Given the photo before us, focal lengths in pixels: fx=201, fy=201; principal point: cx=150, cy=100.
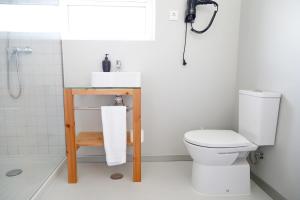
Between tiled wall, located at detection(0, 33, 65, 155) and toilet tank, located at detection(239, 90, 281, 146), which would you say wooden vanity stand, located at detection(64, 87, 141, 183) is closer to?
tiled wall, located at detection(0, 33, 65, 155)

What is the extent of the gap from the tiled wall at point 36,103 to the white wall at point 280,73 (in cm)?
179

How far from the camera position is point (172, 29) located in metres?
1.97

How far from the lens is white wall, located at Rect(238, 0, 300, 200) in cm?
130

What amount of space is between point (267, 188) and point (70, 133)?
1.63 metres

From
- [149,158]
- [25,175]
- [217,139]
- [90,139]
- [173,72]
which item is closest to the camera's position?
[217,139]

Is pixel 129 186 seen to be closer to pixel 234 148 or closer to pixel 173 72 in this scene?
pixel 234 148

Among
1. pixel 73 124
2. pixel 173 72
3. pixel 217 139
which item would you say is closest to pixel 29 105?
pixel 73 124

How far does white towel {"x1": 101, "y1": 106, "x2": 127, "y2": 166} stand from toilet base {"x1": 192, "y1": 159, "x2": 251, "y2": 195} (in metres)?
0.65

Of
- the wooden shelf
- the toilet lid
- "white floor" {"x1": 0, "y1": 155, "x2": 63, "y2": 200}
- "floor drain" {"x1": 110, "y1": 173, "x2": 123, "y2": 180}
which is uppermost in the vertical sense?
the toilet lid

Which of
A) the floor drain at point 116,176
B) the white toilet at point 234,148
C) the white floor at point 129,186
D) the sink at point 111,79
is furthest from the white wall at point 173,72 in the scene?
the white toilet at point 234,148

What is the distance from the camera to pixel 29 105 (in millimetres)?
1812

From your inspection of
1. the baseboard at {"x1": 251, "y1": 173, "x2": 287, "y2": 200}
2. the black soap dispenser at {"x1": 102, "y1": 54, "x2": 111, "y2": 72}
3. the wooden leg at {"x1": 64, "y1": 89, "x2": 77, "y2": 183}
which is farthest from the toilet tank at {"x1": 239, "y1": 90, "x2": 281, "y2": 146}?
the wooden leg at {"x1": 64, "y1": 89, "x2": 77, "y2": 183}

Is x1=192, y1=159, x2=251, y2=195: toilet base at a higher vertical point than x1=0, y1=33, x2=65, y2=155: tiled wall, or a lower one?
lower

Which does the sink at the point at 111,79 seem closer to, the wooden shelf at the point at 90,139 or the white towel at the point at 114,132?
the white towel at the point at 114,132
